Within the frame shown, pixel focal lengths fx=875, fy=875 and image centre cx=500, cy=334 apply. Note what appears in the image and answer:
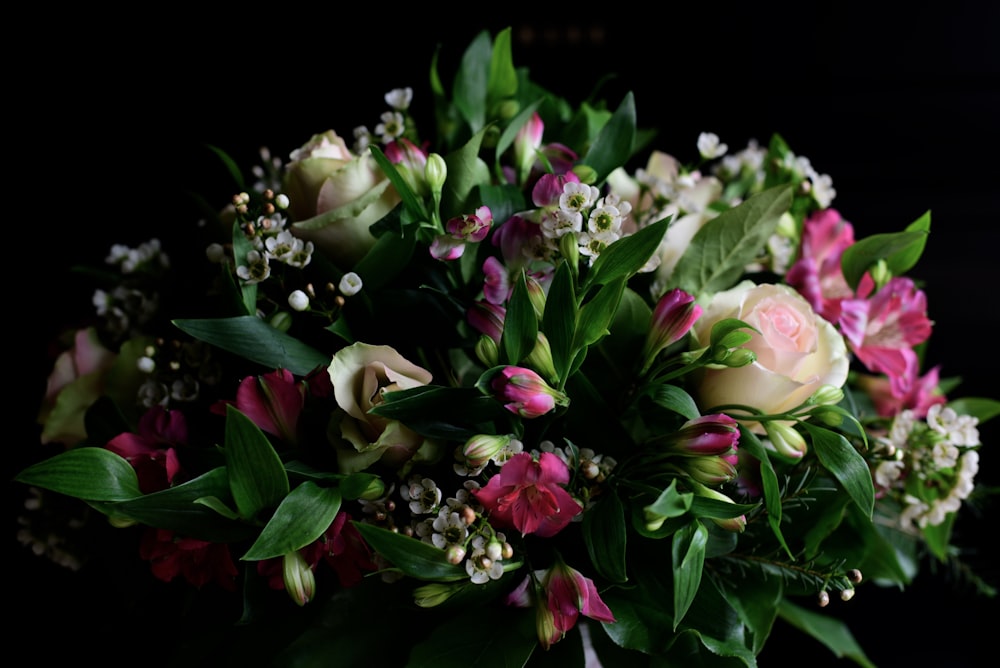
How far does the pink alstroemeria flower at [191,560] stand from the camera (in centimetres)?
50

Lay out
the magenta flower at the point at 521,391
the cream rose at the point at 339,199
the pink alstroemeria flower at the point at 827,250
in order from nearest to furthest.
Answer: the magenta flower at the point at 521,391
the cream rose at the point at 339,199
the pink alstroemeria flower at the point at 827,250

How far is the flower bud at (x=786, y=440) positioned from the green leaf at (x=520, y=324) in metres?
0.15

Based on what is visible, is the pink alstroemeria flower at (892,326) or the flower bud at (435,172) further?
the pink alstroemeria flower at (892,326)

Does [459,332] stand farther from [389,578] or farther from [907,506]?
[907,506]

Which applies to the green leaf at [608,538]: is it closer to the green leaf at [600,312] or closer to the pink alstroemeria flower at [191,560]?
the green leaf at [600,312]

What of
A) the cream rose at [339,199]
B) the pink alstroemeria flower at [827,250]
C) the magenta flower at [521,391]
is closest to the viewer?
the magenta flower at [521,391]

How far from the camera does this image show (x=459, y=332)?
56 centimetres

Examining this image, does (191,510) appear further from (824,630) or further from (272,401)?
(824,630)

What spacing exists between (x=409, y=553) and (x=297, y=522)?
0.06 metres

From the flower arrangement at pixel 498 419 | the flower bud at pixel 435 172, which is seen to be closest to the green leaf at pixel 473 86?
the flower arrangement at pixel 498 419

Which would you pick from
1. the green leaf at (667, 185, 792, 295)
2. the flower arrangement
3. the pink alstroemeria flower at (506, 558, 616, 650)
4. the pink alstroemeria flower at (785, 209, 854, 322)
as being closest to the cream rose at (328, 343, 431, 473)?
the flower arrangement

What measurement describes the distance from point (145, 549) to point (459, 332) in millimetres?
226

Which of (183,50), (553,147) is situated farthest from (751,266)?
(183,50)

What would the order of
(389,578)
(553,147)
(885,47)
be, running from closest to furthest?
1. (389,578)
2. (553,147)
3. (885,47)
